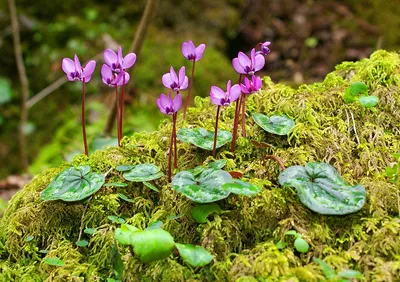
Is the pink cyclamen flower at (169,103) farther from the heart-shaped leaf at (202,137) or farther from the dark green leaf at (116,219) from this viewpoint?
the dark green leaf at (116,219)

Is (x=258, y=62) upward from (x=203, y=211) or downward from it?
upward

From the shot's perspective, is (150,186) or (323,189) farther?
(150,186)

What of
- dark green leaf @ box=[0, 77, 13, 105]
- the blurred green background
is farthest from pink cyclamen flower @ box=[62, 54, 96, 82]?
dark green leaf @ box=[0, 77, 13, 105]

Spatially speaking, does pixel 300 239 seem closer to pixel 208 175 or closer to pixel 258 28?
pixel 208 175

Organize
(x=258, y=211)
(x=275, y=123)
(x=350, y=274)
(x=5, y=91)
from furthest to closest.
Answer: (x=5, y=91) → (x=275, y=123) → (x=258, y=211) → (x=350, y=274)

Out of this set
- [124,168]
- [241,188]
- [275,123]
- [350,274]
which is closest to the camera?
[350,274]

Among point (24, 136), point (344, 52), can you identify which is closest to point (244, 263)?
point (24, 136)

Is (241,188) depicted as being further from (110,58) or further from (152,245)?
(110,58)

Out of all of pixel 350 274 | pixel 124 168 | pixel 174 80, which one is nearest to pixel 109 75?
pixel 174 80
